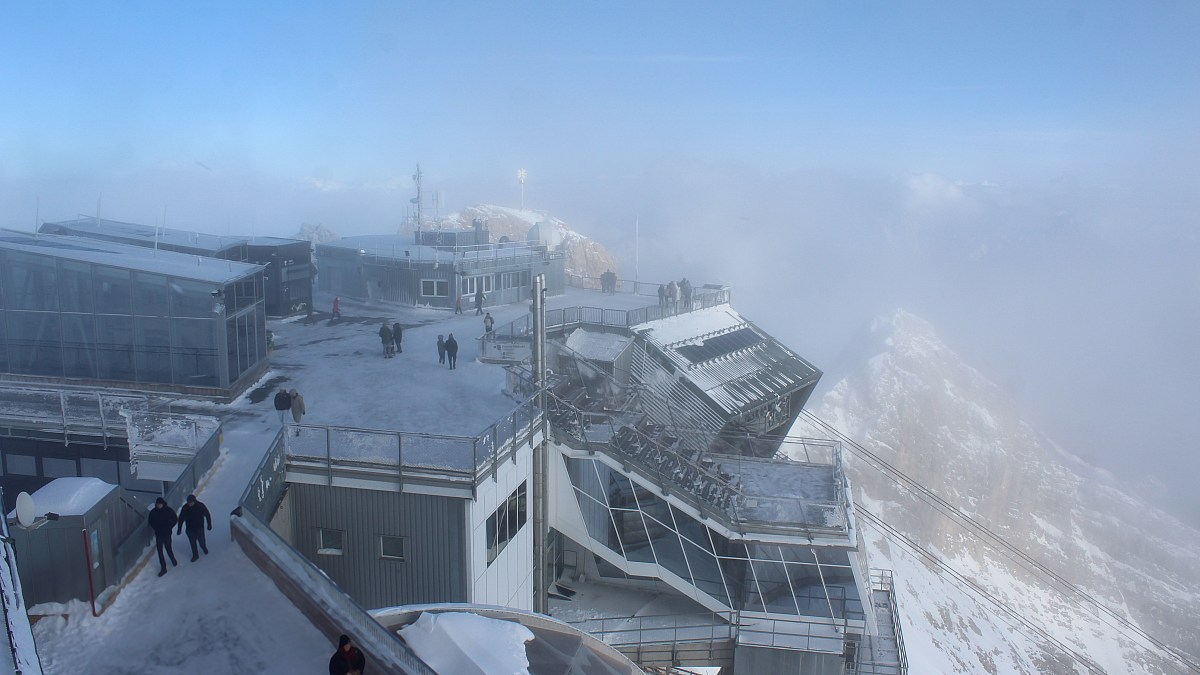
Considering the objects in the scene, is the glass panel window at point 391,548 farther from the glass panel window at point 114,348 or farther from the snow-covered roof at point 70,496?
the glass panel window at point 114,348

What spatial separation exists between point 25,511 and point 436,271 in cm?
2561

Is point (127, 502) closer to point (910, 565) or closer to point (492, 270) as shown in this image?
point (492, 270)

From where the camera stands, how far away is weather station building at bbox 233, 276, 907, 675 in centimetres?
1445

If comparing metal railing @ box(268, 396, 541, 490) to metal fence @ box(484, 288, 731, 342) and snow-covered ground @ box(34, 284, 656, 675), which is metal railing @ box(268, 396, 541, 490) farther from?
metal fence @ box(484, 288, 731, 342)

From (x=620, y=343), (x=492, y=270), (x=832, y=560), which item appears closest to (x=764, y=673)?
(x=832, y=560)

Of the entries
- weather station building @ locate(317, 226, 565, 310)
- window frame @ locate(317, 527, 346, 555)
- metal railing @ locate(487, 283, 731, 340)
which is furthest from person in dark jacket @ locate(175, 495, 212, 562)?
weather station building @ locate(317, 226, 565, 310)

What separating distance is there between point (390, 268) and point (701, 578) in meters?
22.0

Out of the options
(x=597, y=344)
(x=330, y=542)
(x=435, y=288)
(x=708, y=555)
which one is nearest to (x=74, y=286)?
(x=330, y=542)

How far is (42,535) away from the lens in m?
9.27

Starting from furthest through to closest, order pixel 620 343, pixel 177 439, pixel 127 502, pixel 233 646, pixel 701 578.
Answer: pixel 620 343, pixel 701 578, pixel 177 439, pixel 127 502, pixel 233 646

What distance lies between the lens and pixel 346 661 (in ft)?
25.7

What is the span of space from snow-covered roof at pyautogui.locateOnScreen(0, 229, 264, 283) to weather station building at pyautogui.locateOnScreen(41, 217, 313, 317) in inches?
240

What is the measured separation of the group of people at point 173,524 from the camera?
10164 millimetres

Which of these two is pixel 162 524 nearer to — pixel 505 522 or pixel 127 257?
pixel 505 522
